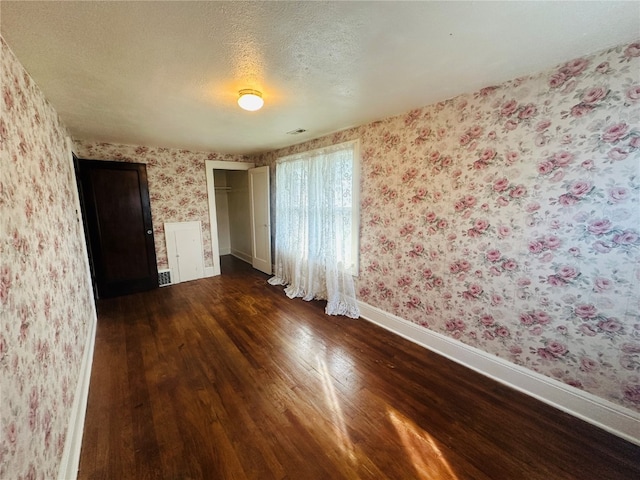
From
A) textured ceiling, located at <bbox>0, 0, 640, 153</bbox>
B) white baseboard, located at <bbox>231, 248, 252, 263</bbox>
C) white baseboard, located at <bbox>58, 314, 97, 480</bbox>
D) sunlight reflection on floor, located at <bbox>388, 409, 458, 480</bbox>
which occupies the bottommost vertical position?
sunlight reflection on floor, located at <bbox>388, 409, 458, 480</bbox>

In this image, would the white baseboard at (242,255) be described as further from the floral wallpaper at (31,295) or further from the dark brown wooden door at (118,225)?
the floral wallpaper at (31,295)

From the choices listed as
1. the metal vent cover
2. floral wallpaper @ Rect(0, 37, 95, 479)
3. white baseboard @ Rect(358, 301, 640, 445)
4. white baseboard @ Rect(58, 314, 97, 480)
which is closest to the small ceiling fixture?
floral wallpaper @ Rect(0, 37, 95, 479)

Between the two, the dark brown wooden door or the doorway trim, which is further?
the doorway trim

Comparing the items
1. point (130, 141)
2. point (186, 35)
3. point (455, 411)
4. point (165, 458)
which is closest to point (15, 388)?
point (165, 458)

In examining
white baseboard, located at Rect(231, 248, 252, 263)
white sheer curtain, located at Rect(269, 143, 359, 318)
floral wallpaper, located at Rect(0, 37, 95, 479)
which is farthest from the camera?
white baseboard, located at Rect(231, 248, 252, 263)

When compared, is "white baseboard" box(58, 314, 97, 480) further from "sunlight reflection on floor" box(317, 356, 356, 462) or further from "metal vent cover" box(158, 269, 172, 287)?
"metal vent cover" box(158, 269, 172, 287)

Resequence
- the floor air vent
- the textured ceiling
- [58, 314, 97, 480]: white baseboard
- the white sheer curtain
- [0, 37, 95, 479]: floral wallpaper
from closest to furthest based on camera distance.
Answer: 1. [0, 37, 95, 479]: floral wallpaper
2. the textured ceiling
3. [58, 314, 97, 480]: white baseboard
4. the white sheer curtain
5. the floor air vent

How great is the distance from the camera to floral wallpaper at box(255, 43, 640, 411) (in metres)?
1.42

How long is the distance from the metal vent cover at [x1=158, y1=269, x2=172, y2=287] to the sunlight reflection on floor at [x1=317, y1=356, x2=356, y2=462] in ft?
10.3

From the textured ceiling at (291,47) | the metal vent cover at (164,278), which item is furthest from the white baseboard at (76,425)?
the textured ceiling at (291,47)

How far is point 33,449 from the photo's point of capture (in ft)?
3.16

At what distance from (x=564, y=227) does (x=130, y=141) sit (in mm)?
4669

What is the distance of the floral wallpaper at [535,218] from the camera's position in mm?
1416

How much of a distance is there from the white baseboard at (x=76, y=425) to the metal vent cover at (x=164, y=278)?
1.90 meters
